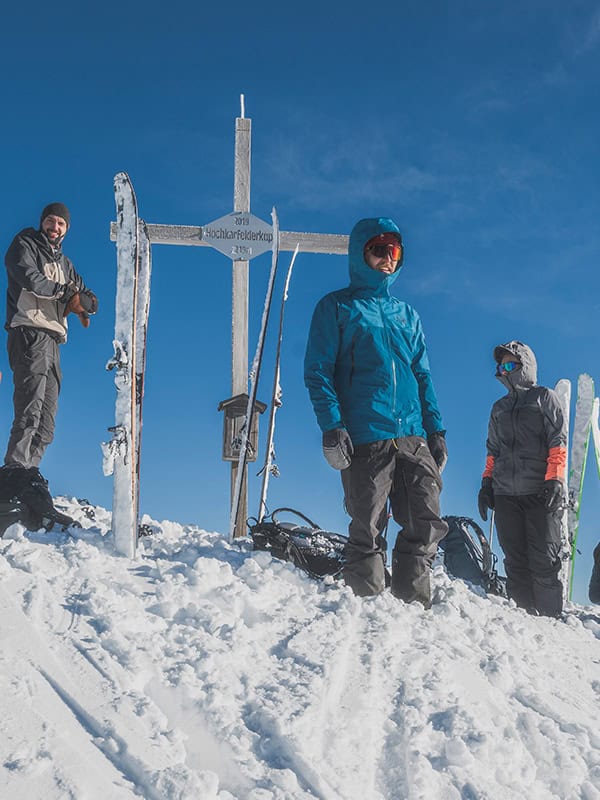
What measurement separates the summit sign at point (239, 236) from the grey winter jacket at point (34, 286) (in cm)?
172

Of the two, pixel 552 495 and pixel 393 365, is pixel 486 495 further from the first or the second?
pixel 393 365

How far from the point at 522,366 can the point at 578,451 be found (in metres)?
3.33

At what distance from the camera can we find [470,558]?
579cm

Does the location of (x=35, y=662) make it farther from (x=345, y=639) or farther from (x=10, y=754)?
(x=345, y=639)

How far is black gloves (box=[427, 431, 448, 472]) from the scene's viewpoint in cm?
420

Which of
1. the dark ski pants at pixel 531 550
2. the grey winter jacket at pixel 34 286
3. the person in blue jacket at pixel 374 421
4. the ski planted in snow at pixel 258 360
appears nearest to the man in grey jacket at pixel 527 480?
the dark ski pants at pixel 531 550

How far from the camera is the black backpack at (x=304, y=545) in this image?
4.11 metres

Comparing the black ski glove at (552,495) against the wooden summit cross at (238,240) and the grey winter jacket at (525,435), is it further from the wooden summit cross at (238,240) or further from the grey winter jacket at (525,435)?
the wooden summit cross at (238,240)

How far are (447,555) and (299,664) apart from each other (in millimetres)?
3514

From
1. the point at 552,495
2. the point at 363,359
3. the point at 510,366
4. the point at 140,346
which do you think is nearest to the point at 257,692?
the point at 363,359

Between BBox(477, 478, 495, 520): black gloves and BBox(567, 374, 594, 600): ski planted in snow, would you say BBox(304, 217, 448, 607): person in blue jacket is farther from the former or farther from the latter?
BBox(567, 374, 594, 600): ski planted in snow

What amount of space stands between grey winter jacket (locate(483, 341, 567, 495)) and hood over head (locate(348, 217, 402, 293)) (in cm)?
205

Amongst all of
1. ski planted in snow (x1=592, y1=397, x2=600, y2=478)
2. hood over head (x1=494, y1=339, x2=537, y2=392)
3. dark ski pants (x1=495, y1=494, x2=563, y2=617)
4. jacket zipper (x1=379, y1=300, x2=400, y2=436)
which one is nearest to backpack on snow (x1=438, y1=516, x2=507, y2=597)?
dark ski pants (x1=495, y1=494, x2=563, y2=617)

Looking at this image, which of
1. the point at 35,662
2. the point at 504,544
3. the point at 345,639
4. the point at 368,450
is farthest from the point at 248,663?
the point at 504,544
